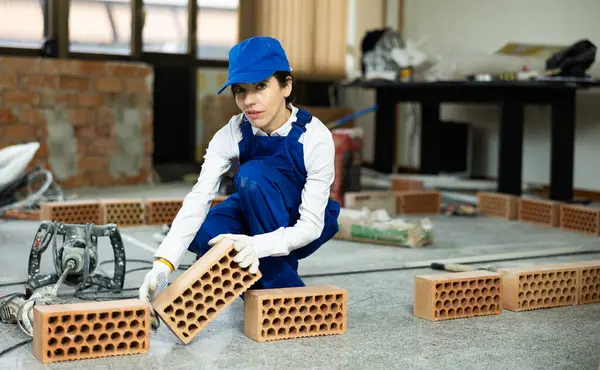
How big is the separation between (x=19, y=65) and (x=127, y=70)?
0.75 meters

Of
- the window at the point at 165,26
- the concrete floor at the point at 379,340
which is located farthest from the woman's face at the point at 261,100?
the window at the point at 165,26

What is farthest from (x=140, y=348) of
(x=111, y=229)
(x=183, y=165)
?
(x=183, y=165)

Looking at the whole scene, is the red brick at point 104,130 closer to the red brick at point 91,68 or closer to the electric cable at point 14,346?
the red brick at point 91,68

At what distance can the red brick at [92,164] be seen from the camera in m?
5.66

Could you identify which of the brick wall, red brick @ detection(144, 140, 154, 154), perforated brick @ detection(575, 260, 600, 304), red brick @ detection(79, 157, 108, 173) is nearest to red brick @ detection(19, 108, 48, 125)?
the brick wall

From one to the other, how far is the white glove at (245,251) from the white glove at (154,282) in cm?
17

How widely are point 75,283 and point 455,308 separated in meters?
1.18

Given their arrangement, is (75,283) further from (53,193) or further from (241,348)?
(53,193)

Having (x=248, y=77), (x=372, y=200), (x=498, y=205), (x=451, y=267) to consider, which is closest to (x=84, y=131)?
(x=372, y=200)

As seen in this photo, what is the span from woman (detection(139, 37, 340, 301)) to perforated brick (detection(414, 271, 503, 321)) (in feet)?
1.07

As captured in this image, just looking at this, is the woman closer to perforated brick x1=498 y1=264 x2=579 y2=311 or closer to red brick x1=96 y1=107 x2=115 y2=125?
perforated brick x1=498 y1=264 x2=579 y2=311

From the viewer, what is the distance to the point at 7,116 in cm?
532

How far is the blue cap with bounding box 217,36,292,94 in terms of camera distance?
6.98ft

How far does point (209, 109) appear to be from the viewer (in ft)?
21.6
